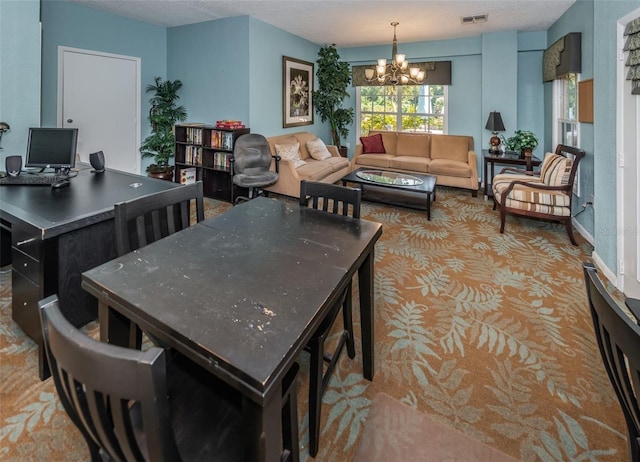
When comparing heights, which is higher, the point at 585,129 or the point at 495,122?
the point at 495,122

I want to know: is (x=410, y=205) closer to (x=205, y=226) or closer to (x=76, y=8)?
(x=205, y=226)

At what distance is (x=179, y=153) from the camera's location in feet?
18.7

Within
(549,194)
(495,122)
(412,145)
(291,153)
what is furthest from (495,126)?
(291,153)

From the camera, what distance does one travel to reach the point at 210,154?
5.43 m

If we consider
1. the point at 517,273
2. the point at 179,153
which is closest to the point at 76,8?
the point at 179,153

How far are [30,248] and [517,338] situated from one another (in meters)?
2.83

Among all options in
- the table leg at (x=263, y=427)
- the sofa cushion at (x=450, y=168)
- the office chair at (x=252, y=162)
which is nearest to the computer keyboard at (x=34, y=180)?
the table leg at (x=263, y=427)

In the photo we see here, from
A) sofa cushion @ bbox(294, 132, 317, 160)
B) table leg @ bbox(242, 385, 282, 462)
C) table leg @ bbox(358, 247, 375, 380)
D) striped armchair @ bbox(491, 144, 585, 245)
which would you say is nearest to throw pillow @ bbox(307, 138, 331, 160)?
sofa cushion @ bbox(294, 132, 317, 160)

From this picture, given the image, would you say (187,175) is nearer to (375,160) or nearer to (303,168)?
(303,168)

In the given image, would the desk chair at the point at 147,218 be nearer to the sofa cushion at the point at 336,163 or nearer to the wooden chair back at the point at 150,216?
the wooden chair back at the point at 150,216

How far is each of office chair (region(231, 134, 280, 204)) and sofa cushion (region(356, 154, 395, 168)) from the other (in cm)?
195

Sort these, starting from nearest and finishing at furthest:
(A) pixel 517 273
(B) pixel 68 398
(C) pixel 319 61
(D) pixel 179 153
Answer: (B) pixel 68 398 < (A) pixel 517 273 < (D) pixel 179 153 < (C) pixel 319 61

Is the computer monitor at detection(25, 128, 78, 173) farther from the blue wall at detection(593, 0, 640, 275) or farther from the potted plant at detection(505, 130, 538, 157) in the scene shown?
the potted plant at detection(505, 130, 538, 157)

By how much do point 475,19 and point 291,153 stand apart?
3.36 meters
